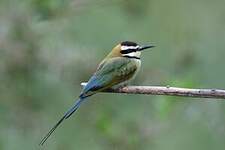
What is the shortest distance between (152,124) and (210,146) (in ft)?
1.97

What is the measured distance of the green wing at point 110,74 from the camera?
610cm

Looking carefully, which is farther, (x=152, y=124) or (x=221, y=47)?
(x=221, y=47)

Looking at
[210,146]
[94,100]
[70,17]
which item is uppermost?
[70,17]

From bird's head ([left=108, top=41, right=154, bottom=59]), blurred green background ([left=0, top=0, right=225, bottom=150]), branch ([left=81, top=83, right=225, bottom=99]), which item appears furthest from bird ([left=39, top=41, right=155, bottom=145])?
blurred green background ([left=0, top=0, right=225, bottom=150])

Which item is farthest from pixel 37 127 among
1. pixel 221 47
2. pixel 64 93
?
pixel 221 47

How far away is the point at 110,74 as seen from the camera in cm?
617

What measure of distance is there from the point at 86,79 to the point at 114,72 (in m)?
1.25

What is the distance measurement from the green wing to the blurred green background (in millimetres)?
882

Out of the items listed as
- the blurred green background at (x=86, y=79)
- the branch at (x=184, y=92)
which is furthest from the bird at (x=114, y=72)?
the blurred green background at (x=86, y=79)

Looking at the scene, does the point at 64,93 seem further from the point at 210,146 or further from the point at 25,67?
the point at 210,146

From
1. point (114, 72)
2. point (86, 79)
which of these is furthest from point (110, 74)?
point (86, 79)

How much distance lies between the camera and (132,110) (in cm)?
772

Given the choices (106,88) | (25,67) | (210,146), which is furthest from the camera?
(210,146)

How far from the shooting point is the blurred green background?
734 cm
